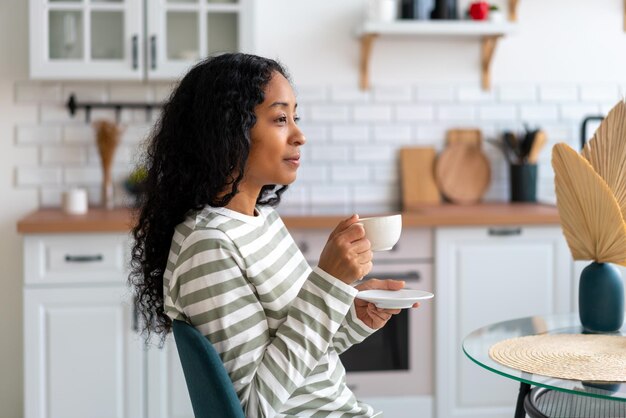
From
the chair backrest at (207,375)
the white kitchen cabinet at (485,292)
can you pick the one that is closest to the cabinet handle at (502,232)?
the white kitchen cabinet at (485,292)

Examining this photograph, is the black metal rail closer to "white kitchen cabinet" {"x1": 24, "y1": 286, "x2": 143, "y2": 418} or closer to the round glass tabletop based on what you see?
"white kitchen cabinet" {"x1": 24, "y1": 286, "x2": 143, "y2": 418}

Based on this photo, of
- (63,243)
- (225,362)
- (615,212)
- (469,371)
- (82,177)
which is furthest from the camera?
(82,177)

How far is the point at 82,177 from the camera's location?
3754mm

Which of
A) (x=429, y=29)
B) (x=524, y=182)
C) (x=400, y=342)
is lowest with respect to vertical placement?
(x=400, y=342)

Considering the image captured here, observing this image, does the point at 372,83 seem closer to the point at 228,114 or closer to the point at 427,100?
the point at 427,100

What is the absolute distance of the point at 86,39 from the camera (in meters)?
3.45

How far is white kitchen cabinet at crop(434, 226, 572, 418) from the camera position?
337 cm

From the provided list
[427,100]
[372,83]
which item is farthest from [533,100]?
[372,83]

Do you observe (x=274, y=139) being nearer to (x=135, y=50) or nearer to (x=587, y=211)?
(x=587, y=211)

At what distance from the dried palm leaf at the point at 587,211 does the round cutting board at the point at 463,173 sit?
2.06 metres

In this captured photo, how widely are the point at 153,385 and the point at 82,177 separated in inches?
41.0

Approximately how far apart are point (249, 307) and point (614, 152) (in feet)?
2.97

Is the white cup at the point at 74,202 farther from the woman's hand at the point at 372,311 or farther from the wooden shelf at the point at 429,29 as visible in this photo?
the woman's hand at the point at 372,311

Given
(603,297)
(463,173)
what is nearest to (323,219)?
(463,173)
